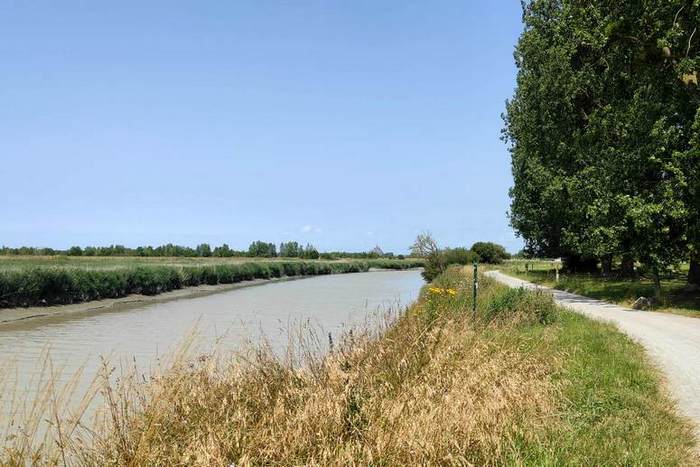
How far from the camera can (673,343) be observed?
569 inches

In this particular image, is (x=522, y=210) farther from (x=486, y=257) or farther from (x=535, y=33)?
(x=486, y=257)

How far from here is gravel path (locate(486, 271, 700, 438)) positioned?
9.21 m

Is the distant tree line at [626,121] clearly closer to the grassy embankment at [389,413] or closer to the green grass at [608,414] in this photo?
the green grass at [608,414]

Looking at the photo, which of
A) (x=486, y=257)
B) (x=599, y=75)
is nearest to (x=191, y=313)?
(x=599, y=75)

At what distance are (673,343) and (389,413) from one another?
1073cm

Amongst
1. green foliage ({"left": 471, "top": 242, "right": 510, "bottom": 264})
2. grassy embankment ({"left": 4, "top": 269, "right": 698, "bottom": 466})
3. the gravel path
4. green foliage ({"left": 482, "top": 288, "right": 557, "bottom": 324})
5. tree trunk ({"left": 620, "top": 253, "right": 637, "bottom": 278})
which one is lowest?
the gravel path

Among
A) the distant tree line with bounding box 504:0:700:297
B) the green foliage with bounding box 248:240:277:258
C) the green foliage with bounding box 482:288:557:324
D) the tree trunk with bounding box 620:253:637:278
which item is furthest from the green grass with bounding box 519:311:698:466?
the green foliage with bounding box 248:240:277:258

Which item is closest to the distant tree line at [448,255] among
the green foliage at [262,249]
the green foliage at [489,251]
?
the green foliage at [489,251]

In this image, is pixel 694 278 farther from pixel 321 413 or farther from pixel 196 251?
pixel 196 251

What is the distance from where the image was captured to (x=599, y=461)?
608cm

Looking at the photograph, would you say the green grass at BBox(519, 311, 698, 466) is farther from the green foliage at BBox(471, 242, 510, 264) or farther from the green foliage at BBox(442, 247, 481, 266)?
the green foliage at BBox(471, 242, 510, 264)

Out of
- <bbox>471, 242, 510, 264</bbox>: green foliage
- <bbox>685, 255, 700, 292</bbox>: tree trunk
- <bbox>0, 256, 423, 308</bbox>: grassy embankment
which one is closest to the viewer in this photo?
<bbox>685, 255, 700, 292</bbox>: tree trunk

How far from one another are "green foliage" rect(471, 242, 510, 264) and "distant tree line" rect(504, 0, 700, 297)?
161 ft

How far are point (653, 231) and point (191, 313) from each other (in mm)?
22696
